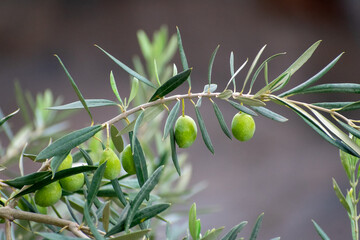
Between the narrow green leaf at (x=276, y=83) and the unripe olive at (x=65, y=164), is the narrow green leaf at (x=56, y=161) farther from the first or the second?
the narrow green leaf at (x=276, y=83)

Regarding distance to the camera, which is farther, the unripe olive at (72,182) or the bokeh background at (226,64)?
the bokeh background at (226,64)

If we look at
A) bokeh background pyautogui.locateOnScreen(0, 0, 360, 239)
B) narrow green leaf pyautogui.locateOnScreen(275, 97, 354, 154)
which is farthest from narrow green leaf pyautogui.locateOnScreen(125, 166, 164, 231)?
bokeh background pyautogui.locateOnScreen(0, 0, 360, 239)

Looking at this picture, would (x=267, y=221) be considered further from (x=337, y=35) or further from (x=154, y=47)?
(x=154, y=47)

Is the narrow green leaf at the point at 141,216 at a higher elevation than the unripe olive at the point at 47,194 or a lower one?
lower

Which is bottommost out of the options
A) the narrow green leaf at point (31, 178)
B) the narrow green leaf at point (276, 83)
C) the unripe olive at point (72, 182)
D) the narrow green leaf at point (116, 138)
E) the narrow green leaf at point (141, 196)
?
the narrow green leaf at point (141, 196)

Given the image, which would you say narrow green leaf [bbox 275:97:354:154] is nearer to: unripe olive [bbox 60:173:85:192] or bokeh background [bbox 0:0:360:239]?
unripe olive [bbox 60:173:85:192]

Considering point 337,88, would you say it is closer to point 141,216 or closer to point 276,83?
point 276,83

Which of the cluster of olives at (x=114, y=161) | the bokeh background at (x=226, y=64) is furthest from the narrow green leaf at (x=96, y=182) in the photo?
the bokeh background at (x=226, y=64)
